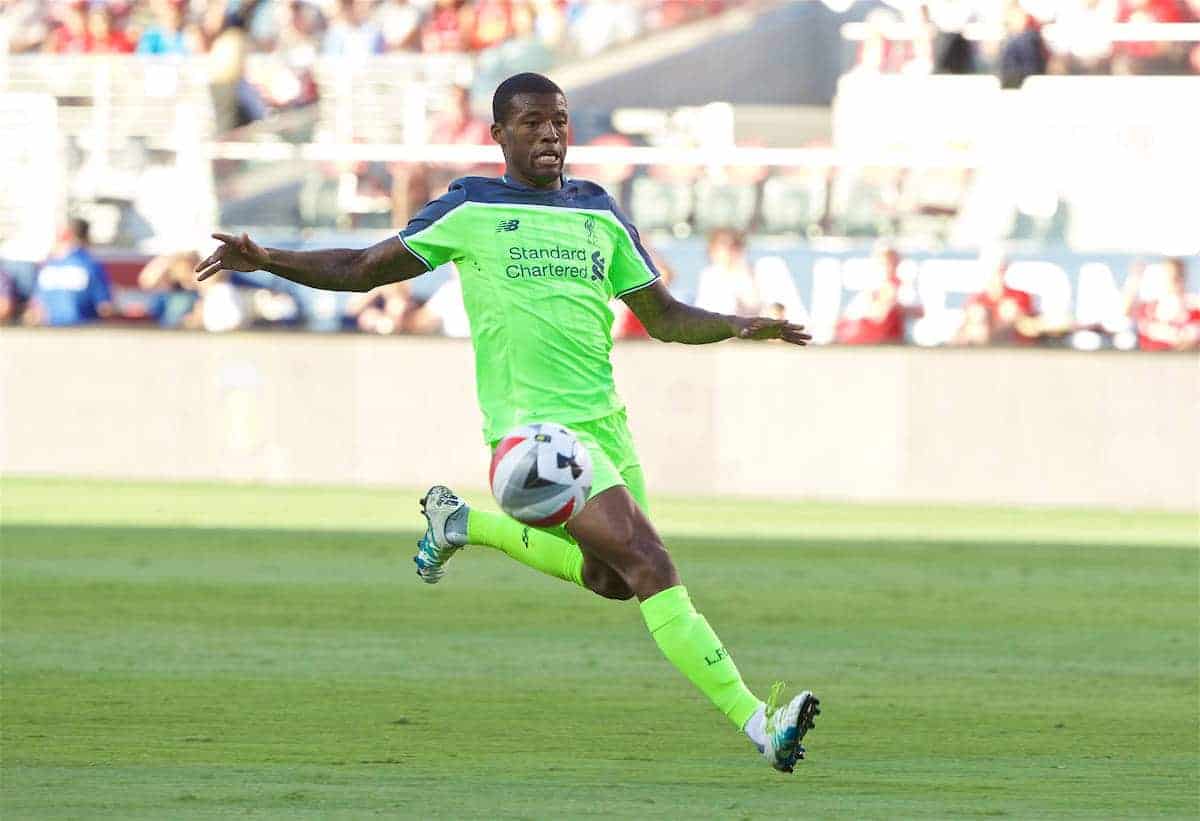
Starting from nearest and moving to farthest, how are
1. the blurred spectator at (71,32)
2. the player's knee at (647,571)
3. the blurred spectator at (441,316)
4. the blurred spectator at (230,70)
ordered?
the player's knee at (647,571)
the blurred spectator at (441,316)
the blurred spectator at (230,70)
the blurred spectator at (71,32)

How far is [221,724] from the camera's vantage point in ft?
26.4

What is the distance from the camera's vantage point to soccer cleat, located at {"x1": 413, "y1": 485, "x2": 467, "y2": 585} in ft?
27.1

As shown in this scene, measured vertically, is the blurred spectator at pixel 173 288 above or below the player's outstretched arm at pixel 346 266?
below

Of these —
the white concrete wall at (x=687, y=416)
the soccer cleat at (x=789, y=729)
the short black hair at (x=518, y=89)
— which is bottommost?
the white concrete wall at (x=687, y=416)

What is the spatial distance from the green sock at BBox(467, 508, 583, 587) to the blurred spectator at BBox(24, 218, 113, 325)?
1306 cm

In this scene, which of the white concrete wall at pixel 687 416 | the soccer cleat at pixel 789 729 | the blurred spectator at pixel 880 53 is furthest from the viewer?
the blurred spectator at pixel 880 53

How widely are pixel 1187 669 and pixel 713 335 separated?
3.60 m

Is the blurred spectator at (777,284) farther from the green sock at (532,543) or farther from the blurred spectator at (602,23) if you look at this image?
the green sock at (532,543)

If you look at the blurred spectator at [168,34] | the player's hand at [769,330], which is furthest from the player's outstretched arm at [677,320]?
the blurred spectator at [168,34]

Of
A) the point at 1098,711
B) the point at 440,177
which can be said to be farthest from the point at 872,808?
the point at 440,177

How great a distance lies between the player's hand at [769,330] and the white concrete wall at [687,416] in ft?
38.7

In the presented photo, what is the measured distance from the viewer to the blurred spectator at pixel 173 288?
20.5 m

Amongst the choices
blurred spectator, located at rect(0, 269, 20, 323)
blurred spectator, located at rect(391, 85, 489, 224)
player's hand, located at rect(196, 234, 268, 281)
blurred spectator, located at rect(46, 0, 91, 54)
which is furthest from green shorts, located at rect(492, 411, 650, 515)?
blurred spectator, located at rect(46, 0, 91, 54)

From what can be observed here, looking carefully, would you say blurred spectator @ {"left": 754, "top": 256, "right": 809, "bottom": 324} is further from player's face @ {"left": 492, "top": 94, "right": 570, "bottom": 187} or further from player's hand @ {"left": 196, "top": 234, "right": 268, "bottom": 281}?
player's hand @ {"left": 196, "top": 234, "right": 268, "bottom": 281}
